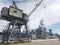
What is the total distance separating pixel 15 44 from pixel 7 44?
2826mm

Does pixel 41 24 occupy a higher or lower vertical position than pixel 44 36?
higher

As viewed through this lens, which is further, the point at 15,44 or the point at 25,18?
the point at 25,18

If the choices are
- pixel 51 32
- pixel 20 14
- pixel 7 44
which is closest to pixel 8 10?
pixel 20 14

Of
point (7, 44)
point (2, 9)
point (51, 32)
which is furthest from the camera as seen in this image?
point (51, 32)

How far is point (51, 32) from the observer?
5103 inches

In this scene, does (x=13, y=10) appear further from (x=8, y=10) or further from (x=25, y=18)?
(x=25, y=18)

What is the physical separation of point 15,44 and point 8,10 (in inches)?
504

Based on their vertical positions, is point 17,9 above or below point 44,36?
above

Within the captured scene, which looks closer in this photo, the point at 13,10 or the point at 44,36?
the point at 13,10

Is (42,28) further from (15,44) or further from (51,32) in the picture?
(15,44)

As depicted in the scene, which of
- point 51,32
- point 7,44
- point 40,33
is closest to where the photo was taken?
point 7,44

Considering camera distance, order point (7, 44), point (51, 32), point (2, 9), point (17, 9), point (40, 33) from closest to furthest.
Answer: point (7, 44)
point (2, 9)
point (17, 9)
point (40, 33)
point (51, 32)

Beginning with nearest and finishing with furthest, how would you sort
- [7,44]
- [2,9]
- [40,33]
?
[7,44], [2,9], [40,33]

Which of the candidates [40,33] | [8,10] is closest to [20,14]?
[8,10]
